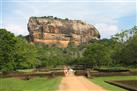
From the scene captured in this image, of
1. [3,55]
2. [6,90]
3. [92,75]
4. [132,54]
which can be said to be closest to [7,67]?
[3,55]

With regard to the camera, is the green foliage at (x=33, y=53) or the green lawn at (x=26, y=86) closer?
the green lawn at (x=26, y=86)

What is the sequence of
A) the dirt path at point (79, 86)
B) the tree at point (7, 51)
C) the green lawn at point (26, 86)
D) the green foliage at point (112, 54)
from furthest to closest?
the green foliage at point (112, 54), the tree at point (7, 51), the green lawn at point (26, 86), the dirt path at point (79, 86)

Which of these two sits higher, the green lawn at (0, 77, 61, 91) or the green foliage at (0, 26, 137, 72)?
the green foliage at (0, 26, 137, 72)

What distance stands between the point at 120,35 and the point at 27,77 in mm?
45933

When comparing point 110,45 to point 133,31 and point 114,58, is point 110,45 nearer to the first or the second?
point 114,58

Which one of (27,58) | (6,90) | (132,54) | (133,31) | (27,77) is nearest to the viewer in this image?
(6,90)

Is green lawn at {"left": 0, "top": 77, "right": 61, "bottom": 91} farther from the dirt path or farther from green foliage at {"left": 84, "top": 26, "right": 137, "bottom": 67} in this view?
green foliage at {"left": 84, "top": 26, "right": 137, "bottom": 67}

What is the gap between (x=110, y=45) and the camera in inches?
3816

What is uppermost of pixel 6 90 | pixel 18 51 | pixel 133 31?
pixel 133 31

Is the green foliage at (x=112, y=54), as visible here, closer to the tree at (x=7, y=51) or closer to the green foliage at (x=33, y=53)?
the green foliage at (x=33, y=53)

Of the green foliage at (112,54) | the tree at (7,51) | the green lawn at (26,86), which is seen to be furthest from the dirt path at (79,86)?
the green foliage at (112,54)

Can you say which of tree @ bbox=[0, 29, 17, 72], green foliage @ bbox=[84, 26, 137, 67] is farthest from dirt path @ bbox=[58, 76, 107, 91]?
green foliage @ bbox=[84, 26, 137, 67]

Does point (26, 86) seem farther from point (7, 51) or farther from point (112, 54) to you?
point (112, 54)

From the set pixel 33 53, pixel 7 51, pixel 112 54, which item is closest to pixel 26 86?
pixel 7 51
